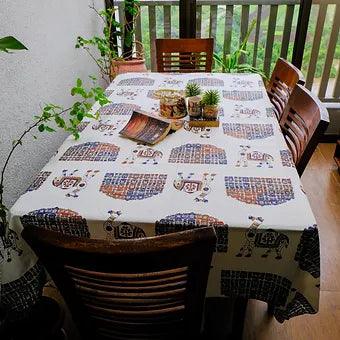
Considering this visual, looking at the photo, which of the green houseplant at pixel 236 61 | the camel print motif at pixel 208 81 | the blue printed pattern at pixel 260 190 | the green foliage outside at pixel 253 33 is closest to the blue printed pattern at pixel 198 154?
the blue printed pattern at pixel 260 190

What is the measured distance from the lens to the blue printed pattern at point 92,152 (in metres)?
1.19

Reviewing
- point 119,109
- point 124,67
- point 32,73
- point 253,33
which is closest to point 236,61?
point 253,33

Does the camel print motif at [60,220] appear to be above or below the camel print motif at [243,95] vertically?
below

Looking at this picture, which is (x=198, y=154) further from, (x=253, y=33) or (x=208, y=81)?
(x=253, y=33)

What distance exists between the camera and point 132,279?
2.29 ft

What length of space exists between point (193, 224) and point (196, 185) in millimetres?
171

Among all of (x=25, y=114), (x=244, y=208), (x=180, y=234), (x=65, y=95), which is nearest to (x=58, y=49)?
(x=65, y=95)

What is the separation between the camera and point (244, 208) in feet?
3.03

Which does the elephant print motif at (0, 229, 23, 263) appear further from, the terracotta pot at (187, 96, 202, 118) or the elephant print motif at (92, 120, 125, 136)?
the terracotta pot at (187, 96, 202, 118)

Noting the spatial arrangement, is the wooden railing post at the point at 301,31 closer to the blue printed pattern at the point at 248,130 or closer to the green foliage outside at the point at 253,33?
the green foliage outside at the point at 253,33

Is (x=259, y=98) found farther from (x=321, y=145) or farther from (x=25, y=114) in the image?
(x=321, y=145)

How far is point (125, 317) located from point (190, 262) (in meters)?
0.28

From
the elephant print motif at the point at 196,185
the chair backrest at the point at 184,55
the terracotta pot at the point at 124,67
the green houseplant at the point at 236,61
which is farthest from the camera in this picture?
the green houseplant at the point at 236,61

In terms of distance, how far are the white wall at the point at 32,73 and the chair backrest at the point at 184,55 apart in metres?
0.57
